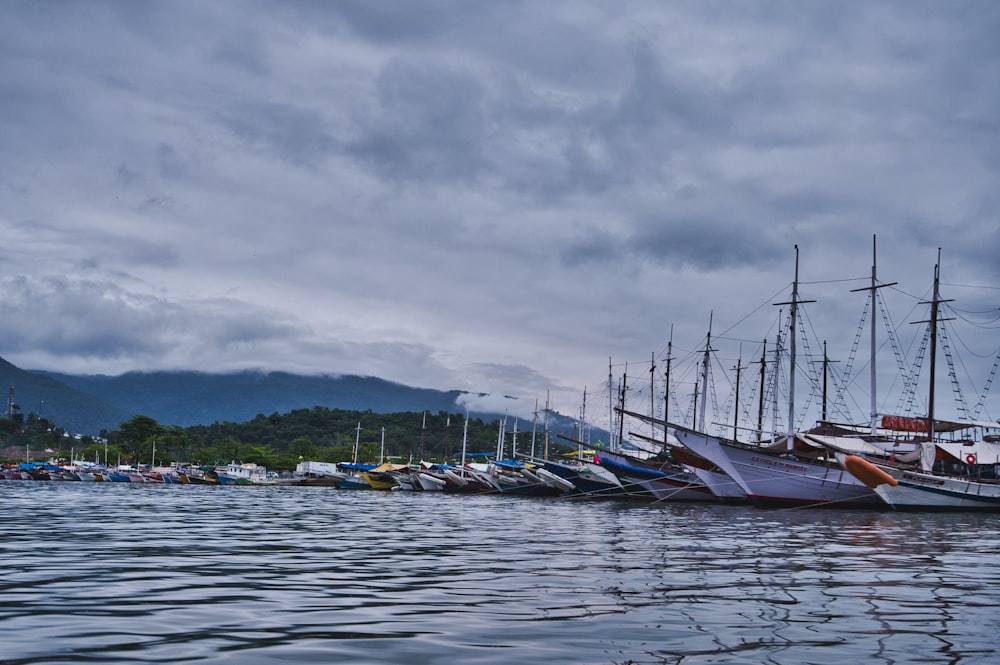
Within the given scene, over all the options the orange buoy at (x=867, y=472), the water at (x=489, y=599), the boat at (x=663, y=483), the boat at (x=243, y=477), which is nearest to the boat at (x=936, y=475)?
the orange buoy at (x=867, y=472)

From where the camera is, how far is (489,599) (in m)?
12.5

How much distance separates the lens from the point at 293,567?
1692 centimetres

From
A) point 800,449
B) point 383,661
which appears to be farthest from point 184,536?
point 800,449

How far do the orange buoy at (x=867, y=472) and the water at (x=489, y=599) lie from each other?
20829 mm

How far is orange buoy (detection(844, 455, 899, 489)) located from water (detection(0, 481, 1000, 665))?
20.8 metres

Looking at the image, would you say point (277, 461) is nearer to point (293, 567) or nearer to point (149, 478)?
point (149, 478)

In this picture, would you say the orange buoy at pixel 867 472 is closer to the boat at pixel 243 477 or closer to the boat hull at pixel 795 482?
the boat hull at pixel 795 482

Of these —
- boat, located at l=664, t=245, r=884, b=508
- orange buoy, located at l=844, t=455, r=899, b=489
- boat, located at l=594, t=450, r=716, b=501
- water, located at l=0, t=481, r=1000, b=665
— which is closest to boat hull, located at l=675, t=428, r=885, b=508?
boat, located at l=664, t=245, r=884, b=508

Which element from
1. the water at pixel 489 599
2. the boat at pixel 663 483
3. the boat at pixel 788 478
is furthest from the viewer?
the boat at pixel 663 483

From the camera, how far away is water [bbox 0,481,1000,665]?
892 cm

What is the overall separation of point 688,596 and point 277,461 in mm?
183500

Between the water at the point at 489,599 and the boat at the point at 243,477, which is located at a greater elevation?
the water at the point at 489,599

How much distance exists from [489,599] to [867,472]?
39.7 m

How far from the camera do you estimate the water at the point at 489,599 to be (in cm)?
892
